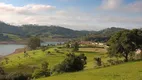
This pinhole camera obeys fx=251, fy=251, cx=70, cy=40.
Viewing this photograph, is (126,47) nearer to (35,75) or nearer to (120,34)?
(120,34)

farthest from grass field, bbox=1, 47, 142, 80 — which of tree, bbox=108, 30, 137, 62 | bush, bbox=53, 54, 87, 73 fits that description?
tree, bbox=108, 30, 137, 62

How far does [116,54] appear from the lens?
7025 cm

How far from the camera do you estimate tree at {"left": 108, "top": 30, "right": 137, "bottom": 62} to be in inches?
2655

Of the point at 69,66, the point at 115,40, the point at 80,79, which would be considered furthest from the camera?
the point at 115,40

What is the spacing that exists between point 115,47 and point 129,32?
5.61m

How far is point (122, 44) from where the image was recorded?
2672 inches

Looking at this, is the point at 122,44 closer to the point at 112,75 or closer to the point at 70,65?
the point at 70,65

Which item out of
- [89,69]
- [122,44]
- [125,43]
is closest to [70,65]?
[89,69]

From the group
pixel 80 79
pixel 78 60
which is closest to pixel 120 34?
pixel 78 60

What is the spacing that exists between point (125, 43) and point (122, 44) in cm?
85

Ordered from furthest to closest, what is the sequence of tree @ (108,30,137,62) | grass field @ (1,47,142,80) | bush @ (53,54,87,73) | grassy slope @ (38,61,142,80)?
1. tree @ (108,30,137,62)
2. bush @ (53,54,87,73)
3. grass field @ (1,47,142,80)
4. grassy slope @ (38,61,142,80)

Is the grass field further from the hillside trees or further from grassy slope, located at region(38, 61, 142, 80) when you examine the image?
the hillside trees

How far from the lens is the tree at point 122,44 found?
67438 millimetres

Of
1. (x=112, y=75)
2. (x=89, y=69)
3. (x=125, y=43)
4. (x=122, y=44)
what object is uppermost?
(x=125, y=43)
